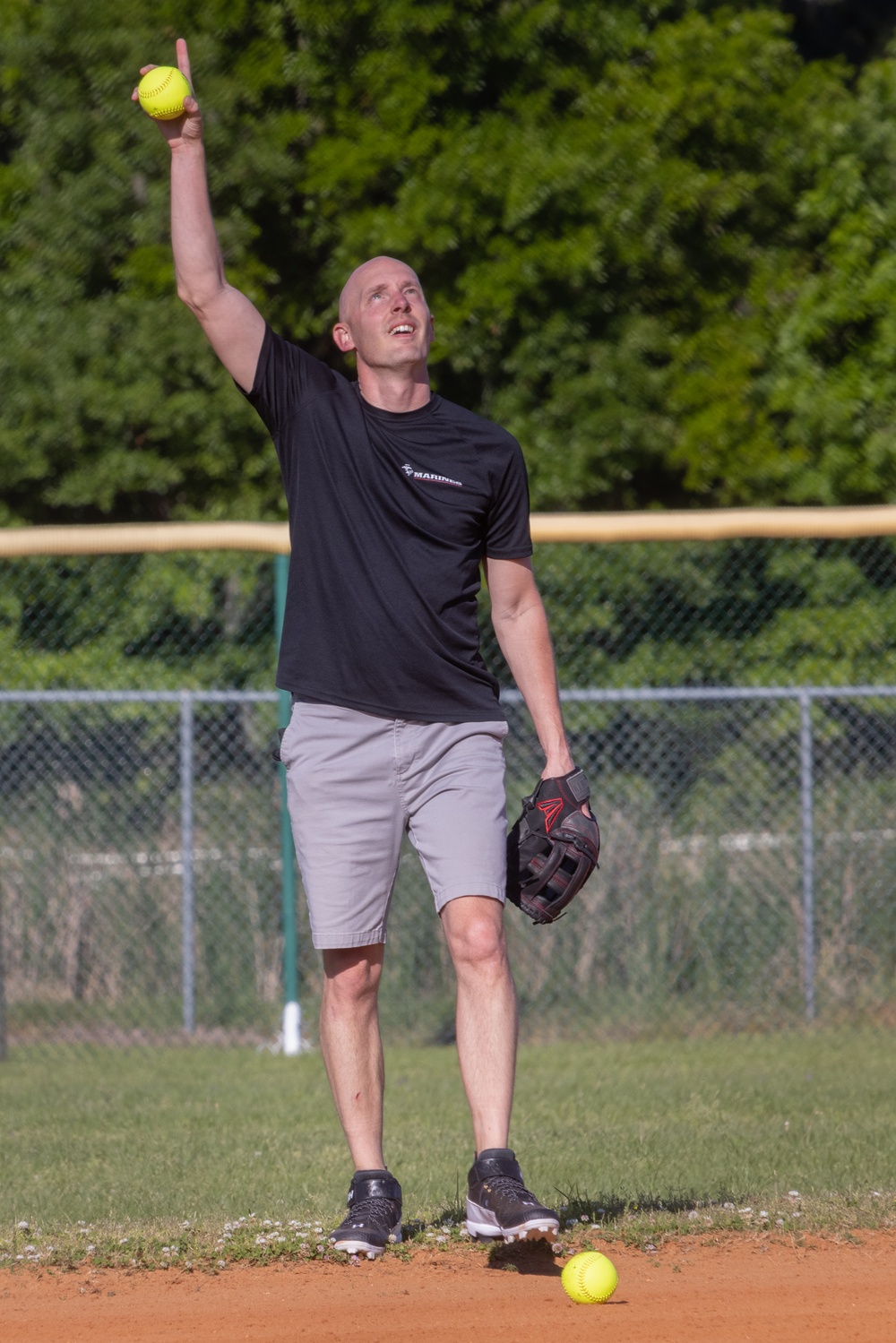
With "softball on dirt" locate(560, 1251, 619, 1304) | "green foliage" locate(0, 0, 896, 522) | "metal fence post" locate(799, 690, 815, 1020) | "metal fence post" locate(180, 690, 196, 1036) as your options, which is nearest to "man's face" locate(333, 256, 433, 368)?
"softball on dirt" locate(560, 1251, 619, 1304)

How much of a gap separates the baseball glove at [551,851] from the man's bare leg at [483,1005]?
17 cm

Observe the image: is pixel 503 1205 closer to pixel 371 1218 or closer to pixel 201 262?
pixel 371 1218

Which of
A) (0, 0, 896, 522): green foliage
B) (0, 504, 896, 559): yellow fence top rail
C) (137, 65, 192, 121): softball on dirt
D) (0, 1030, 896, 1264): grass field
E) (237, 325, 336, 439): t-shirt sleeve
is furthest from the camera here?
(0, 0, 896, 522): green foliage

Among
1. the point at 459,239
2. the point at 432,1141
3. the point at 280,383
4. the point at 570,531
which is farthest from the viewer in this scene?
the point at 459,239

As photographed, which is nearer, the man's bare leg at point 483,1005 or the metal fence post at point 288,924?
the man's bare leg at point 483,1005

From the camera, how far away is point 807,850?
8.19 meters

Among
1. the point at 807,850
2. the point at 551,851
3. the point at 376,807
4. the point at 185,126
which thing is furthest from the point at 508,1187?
the point at 807,850

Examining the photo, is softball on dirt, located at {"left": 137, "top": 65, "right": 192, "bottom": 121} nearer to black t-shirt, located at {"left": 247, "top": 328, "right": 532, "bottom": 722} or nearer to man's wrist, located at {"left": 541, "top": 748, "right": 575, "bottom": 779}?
black t-shirt, located at {"left": 247, "top": 328, "right": 532, "bottom": 722}

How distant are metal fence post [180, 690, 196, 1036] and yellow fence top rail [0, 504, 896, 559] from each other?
42.7 inches

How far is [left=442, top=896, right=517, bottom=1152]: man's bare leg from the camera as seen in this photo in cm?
348

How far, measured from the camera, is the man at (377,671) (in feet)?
11.5

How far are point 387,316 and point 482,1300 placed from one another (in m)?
2.27

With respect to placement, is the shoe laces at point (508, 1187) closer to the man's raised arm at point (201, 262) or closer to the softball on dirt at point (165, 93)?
the man's raised arm at point (201, 262)

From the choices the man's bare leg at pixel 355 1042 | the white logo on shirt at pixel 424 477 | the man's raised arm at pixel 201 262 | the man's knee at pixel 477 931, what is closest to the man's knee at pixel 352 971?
the man's bare leg at pixel 355 1042
